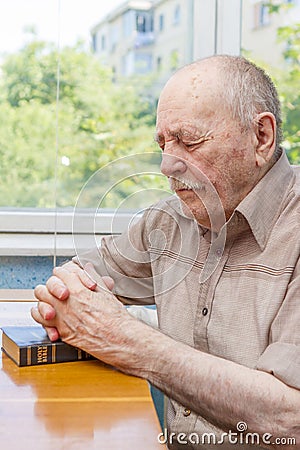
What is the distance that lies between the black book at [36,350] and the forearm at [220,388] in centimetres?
14

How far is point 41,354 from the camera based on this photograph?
51.8 inches

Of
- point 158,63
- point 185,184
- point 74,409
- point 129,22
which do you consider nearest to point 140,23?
point 129,22

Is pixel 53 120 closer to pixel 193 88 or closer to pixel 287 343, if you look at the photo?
pixel 193 88

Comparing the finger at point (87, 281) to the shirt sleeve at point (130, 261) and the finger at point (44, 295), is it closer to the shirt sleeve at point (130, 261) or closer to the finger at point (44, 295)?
the finger at point (44, 295)

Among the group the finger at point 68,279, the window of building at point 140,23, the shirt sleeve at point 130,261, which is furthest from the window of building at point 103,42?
the finger at point 68,279

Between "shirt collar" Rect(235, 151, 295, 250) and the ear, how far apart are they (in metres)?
0.03

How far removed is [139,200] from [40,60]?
992mm

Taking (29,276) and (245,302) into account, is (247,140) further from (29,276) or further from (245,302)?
(29,276)

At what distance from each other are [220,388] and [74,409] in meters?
0.27

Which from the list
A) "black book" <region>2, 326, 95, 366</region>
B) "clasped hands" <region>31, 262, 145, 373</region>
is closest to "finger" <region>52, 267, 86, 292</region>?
"clasped hands" <region>31, 262, 145, 373</region>

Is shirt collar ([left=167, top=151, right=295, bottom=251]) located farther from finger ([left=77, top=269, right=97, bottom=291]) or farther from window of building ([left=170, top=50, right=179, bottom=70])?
window of building ([left=170, top=50, right=179, bottom=70])

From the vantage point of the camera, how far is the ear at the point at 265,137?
1425mm

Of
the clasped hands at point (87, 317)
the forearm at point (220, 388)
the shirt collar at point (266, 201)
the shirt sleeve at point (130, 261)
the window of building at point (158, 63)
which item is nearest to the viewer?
the forearm at point (220, 388)

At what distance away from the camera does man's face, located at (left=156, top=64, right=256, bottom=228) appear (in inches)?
55.6
